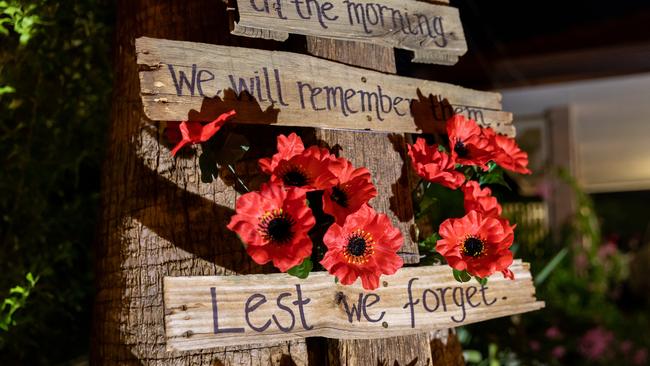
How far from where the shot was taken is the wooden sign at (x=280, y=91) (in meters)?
0.82

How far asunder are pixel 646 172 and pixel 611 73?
9.82 feet

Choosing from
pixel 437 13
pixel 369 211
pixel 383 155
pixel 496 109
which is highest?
pixel 437 13

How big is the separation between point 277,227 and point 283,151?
0.12m

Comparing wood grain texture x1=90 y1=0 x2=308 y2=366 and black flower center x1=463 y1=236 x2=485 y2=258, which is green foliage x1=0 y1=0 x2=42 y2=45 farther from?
black flower center x1=463 y1=236 x2=485 y2=258

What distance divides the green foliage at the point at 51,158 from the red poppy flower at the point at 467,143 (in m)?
0.76

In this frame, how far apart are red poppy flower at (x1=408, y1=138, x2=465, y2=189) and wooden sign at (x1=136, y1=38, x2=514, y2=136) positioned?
0.06 m

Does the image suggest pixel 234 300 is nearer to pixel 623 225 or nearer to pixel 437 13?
pixel 437 13

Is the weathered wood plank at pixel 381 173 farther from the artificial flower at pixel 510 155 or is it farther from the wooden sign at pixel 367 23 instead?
the artificial flower at pixel 510 155

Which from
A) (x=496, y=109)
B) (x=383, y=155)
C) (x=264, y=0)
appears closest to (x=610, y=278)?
(x=496, y=109)

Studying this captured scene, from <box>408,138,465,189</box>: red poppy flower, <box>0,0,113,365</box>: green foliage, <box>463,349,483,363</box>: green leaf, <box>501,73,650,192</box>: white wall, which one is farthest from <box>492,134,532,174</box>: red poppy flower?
<box>501,73,650,192</box>: white wall

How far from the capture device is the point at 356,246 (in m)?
0.83

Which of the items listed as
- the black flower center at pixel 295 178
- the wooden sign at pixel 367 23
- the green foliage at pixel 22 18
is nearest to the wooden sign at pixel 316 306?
the black flower center at pixel 295 178

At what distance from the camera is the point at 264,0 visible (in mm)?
900

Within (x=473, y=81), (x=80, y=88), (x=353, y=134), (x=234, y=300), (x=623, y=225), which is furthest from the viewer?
(x=623, y=225)
